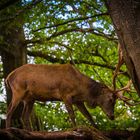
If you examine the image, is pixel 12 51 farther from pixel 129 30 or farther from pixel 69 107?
pixel 129 30

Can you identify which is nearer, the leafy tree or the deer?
the deer

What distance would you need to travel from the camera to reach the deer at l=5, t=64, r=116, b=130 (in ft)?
27.6

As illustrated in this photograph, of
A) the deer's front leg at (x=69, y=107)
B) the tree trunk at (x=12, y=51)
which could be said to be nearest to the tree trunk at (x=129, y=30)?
the deer's front leg at (x=69, y=107)

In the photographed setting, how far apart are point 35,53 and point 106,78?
11.2ft

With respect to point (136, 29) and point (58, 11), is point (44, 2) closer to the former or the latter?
point (58, 11)

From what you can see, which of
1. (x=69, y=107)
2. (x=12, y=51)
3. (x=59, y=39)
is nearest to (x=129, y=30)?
(x=69, y=107)

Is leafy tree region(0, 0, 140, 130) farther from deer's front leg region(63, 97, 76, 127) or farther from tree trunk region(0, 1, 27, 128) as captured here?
deer's front leg region(63, 97, 76, 127)

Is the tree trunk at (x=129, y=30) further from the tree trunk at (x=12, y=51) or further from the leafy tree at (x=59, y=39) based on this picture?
the tree trunk at (x=12, y=51)

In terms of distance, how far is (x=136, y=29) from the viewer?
18.4 ft

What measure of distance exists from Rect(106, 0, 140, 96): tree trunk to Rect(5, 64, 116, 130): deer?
2876 mm

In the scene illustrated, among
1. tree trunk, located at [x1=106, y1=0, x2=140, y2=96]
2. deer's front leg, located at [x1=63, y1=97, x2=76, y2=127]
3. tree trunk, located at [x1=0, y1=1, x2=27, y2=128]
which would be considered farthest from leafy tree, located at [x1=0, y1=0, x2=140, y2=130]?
tree trunk, located at [x1=106, y1=0, x2=140, y2=96]

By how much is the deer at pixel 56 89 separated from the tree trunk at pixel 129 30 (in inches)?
113

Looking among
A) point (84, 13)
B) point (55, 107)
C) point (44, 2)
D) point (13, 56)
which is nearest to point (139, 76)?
point (44, 2)

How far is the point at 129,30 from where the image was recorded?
5.64 m
